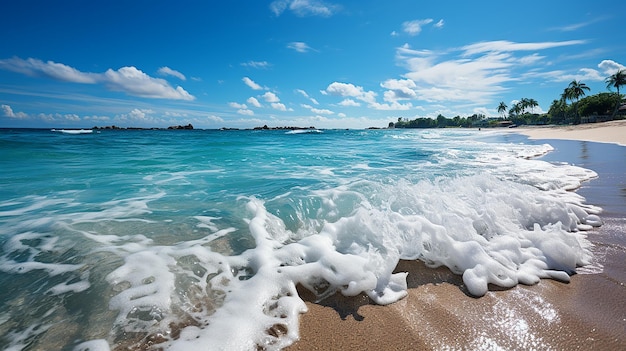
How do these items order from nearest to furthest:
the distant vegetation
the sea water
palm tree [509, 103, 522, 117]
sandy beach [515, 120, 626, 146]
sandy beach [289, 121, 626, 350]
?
sandy beach [289, 121, 626, 350] → the sea water → sandy beach [515, 120, 626, 146] → the distant vegetation → palm tree [509, 103, 522, 117]

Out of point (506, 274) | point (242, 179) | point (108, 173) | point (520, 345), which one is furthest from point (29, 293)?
point (108, 173)

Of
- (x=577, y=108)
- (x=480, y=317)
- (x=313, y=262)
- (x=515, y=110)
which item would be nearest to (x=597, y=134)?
(x=480, y=317)

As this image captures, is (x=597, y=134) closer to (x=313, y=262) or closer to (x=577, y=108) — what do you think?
(x=313, y=262)

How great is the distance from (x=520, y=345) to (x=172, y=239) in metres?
3.65

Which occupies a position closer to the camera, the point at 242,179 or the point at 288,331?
the point at 288,331

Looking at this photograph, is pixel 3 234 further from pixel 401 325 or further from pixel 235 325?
pixel 401 325

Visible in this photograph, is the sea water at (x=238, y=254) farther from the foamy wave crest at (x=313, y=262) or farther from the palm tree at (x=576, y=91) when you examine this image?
the palm tree at (x=576, y=91)

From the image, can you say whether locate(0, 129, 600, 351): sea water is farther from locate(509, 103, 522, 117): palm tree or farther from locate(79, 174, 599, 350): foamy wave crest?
locate(509, 103, 522, 117): palm tree

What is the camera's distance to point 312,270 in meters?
2.77

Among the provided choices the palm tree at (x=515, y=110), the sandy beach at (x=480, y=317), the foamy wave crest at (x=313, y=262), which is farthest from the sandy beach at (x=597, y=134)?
the palm tree at (x=515, y=110)

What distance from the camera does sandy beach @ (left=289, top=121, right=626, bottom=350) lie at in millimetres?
1875

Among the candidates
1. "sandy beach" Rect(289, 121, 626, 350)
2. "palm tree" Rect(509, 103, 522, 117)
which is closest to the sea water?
"sandy beach" Rect(289, 121, 626, 350)

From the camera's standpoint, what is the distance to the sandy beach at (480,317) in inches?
73.8

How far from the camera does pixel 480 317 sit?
213 centimetres
